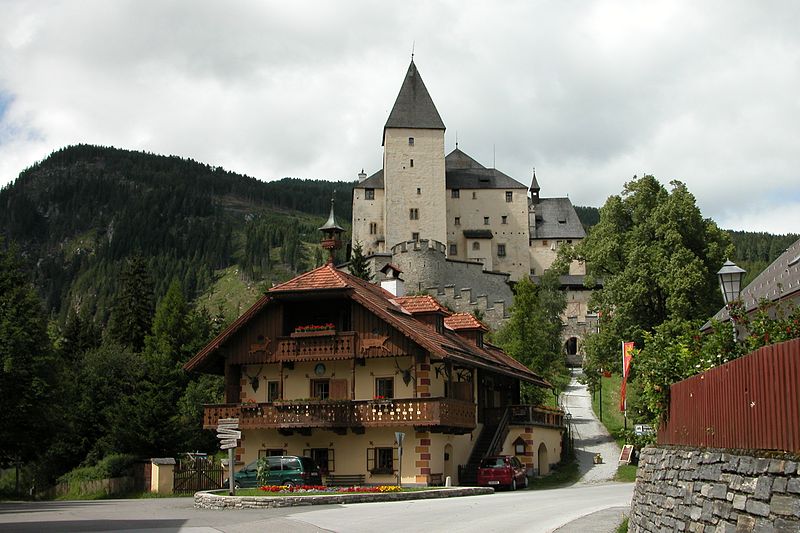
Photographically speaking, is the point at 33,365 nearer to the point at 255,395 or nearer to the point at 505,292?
the point at 255,395

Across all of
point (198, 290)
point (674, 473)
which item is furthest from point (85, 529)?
point (198, 290)

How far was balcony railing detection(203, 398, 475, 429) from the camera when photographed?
1297 inches

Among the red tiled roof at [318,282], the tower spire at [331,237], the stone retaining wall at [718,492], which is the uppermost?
the tower spire at [331,237]

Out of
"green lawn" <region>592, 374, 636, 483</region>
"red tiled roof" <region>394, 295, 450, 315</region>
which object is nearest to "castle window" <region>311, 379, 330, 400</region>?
"red tiled roof" <region>394, 295, 450, 315</region>

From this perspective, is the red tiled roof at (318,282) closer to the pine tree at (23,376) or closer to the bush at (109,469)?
the bush at (109,469)

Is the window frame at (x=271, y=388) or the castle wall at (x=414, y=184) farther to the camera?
the castle wall at (x=414, y=184)

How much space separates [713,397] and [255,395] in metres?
27.4

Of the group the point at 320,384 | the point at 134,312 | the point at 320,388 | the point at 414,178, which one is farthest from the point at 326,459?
the point at 414,178

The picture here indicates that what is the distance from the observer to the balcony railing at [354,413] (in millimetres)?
32938

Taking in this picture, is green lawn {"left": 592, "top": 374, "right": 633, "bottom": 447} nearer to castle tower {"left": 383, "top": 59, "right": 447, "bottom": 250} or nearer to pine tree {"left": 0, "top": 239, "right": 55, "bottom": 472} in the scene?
pine tree {"left": 0, "top": 239, "right": 55, "bottom": 472}

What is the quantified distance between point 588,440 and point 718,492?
40368 mm

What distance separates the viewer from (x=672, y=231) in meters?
46.1

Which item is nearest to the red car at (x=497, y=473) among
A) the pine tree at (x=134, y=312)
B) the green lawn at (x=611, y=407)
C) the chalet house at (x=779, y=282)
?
the chalet house at (x=779, y=282)

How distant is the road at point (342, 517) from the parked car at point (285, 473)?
110 inches
